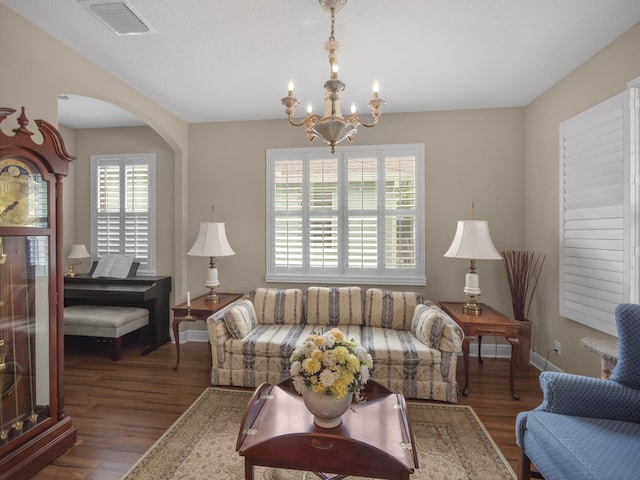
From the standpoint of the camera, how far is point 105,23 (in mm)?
2139

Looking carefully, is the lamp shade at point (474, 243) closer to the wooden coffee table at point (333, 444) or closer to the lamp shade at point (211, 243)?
the wooden coffee table at point (333, 444)

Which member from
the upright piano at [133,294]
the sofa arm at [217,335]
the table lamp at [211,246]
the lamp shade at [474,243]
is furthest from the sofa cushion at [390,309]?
the upright piano at [133,294]

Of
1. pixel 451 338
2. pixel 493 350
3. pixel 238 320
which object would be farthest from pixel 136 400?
pixel 493 350

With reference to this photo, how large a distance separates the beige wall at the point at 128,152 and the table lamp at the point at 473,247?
11.5 feet

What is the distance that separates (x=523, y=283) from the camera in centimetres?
331

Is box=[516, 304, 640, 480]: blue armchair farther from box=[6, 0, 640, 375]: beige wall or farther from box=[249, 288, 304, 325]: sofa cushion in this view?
box=[249, 288, 304, 325]: sofa cushion

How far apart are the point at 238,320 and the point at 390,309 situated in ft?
5.10

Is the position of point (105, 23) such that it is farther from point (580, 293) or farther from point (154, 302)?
point (580, 293)

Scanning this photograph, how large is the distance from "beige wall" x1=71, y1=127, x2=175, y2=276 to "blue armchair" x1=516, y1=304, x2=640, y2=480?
4076 mm

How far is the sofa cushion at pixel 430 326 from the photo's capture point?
8.98ft

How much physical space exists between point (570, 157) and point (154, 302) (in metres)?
4.73

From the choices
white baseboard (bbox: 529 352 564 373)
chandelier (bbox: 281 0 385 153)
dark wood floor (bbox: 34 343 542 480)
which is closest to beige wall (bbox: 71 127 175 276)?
dark wood floor (bbox: 34 343 542 480)

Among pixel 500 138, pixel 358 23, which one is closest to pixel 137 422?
pixel 358 23

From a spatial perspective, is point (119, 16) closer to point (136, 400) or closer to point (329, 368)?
point (329, 368)
